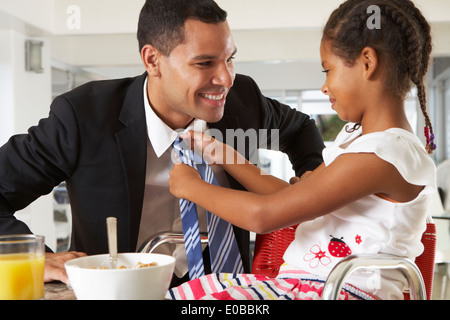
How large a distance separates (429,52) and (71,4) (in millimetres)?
4319

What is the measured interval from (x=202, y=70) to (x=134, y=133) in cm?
26

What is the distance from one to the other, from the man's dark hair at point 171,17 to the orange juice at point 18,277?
841 millimetres

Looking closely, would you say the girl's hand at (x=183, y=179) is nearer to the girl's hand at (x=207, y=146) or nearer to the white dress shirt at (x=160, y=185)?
the girl's hand at (x=207, y=146)

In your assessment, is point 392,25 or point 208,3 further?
point 208,3

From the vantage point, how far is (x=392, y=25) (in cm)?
108

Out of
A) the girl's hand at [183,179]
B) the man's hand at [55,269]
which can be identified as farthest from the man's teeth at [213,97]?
the man's hand at [55,269]

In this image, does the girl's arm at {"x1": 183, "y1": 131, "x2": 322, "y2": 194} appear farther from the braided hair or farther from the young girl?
the braided hair

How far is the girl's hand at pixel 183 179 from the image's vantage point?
114 cm

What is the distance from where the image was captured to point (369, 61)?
1.08m

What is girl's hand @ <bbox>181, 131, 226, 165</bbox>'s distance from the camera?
1260 millimetres

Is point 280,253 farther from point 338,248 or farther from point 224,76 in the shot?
point 224,76

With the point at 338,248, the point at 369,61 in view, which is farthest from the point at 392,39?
the point at 338,248
